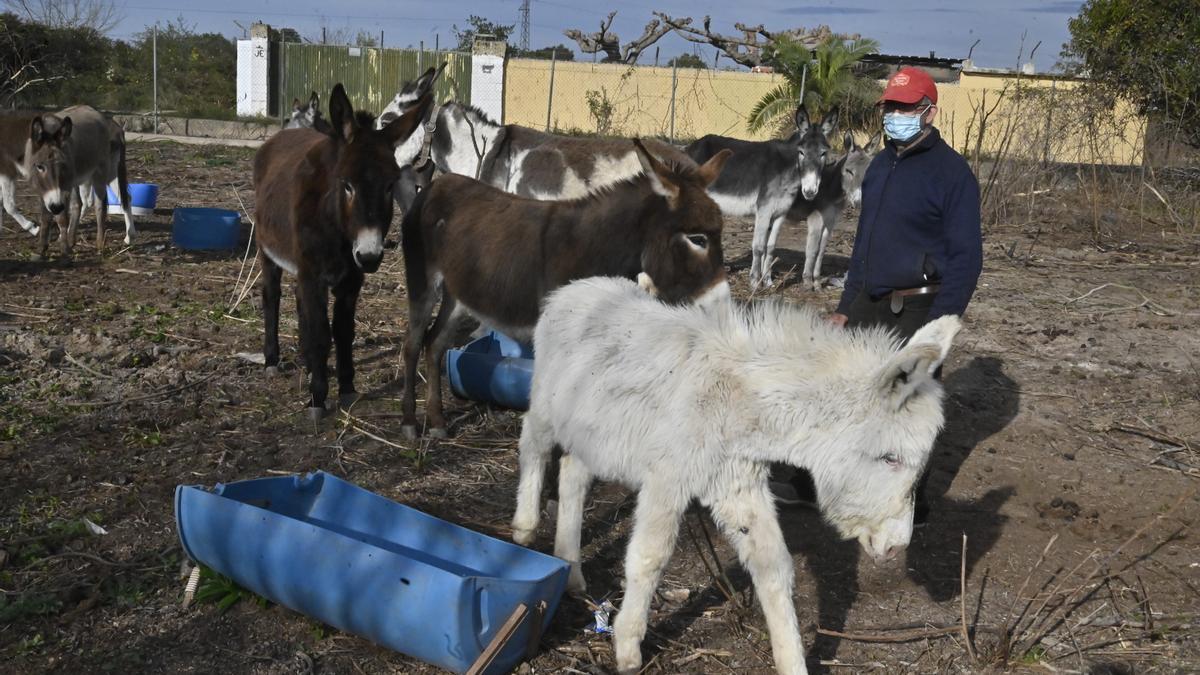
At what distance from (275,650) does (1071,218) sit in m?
15.6

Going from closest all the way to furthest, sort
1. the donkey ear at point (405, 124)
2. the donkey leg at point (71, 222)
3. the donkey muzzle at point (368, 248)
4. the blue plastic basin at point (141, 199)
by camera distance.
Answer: the donkey muzzle at point (368, 248)
the donkey ear at point (405, 124)
the donkey leg at point (71, 222)
the blue plastic basin at point (141, 199)

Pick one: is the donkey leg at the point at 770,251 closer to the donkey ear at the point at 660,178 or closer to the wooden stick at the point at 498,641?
the donkey ear at the point at 660,178

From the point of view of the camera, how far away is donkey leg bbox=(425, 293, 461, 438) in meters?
6.16

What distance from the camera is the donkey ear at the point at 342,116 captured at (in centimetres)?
581

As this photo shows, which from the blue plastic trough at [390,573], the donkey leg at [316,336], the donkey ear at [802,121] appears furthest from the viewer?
the donkey ear at [802,121]

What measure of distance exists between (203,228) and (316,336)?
5.48m

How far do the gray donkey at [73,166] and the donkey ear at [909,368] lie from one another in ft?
32.3

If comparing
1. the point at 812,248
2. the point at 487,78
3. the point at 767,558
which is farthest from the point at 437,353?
the point at 487,78

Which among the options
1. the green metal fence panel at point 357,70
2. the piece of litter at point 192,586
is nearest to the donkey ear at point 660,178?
the piece of litter at point 192,586

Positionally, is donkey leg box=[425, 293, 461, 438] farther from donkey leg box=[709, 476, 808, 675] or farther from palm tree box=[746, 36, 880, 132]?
palm tree box=[746, 36, 880, 132]

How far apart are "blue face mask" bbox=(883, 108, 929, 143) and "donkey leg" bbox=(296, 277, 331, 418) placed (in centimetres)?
356

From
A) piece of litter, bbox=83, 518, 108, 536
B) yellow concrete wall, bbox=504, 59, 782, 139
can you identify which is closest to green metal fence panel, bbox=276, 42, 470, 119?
yellow concrete wall, bbox=504, 59, 782, 139

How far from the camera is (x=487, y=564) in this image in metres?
4.12

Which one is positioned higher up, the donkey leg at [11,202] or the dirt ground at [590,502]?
the donkey leg at [11,202]
